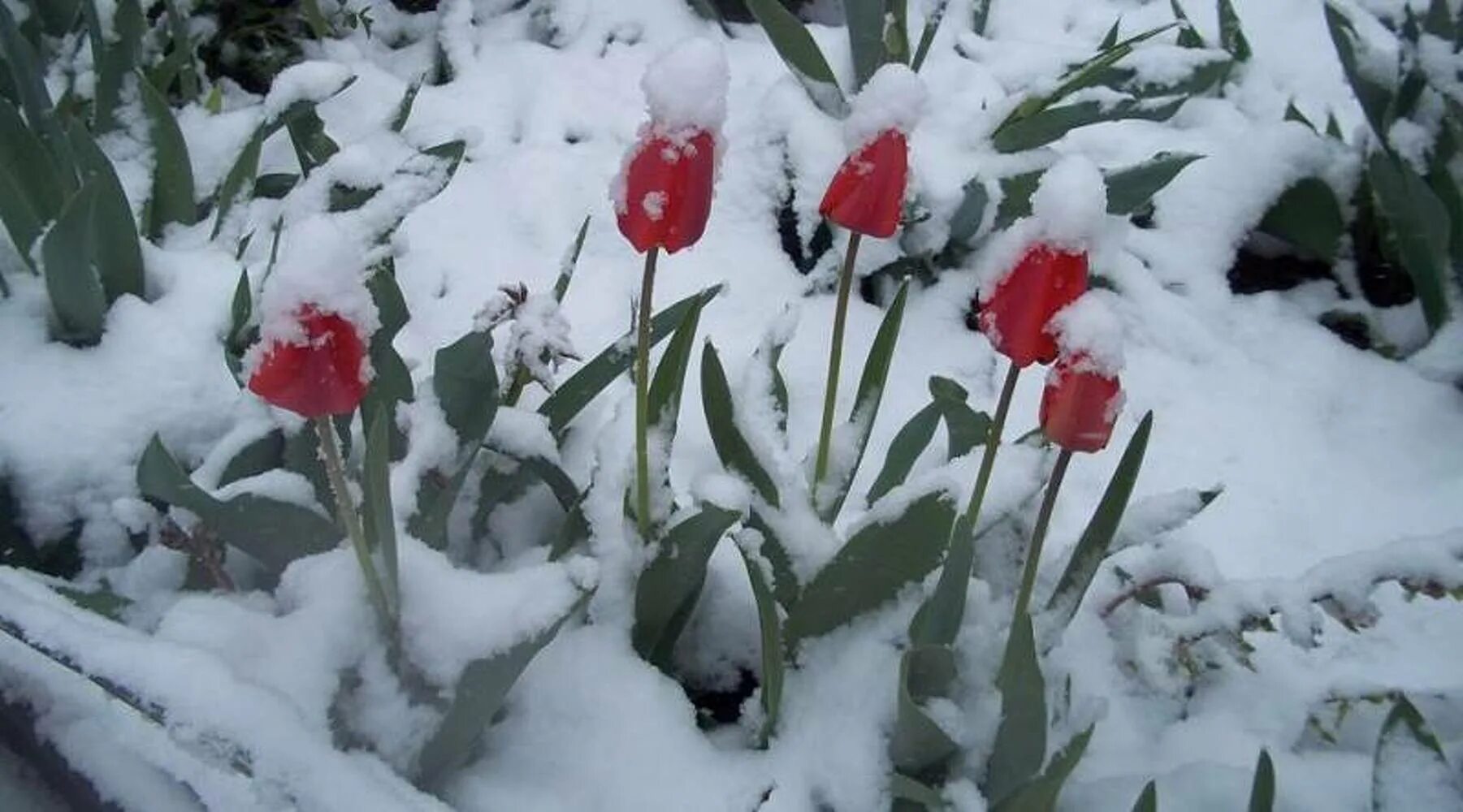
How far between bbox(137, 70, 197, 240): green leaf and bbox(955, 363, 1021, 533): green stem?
39.6 inches

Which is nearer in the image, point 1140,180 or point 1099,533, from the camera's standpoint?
point 1099,533

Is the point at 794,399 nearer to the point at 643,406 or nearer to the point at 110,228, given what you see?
the point at 643,406

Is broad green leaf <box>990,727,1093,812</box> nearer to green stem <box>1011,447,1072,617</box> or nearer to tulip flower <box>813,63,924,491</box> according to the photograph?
green stem <box>1011,447,1072,617</box>

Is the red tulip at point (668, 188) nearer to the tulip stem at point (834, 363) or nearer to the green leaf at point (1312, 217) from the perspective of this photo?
the tulip stem at point (834, 363)

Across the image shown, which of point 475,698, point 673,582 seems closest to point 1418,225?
point 673,582

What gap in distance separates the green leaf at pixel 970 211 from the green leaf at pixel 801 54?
215mm

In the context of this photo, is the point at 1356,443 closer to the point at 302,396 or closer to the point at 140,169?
the point at 302,396

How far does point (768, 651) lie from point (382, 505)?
30 centimetres

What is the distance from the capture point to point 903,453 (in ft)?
3.87

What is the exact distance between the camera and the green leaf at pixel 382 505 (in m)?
0.81

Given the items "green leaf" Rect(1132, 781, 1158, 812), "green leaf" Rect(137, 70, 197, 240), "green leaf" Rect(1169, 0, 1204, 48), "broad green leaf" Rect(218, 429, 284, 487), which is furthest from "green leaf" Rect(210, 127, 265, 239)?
"green leaf" Rect(1169, 0, 1204, 48)

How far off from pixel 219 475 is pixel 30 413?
0.22 meters

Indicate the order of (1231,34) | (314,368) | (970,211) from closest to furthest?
(314,368) → (970,211) → (1231,34)

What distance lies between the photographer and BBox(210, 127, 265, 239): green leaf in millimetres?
1453
